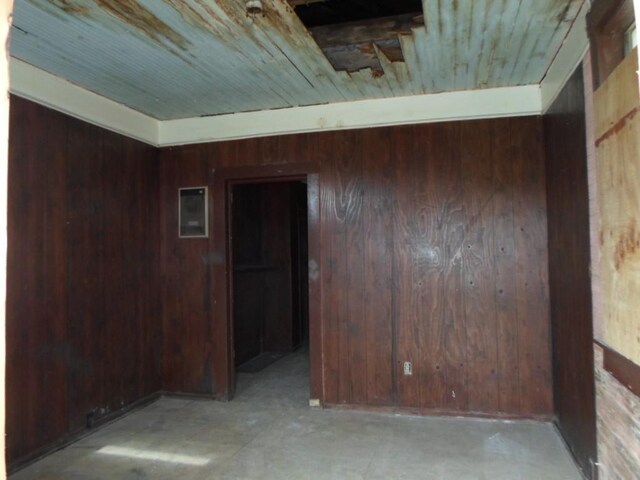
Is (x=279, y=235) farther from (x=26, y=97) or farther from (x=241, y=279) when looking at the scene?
(x=26, y=97)

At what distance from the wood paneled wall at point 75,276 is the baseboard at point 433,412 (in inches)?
71.5

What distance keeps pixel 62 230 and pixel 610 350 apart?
340cm

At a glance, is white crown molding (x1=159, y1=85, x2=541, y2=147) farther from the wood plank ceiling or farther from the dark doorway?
the dark doorway

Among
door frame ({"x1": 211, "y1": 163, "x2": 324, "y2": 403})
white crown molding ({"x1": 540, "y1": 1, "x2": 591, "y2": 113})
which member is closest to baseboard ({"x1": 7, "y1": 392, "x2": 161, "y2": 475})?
door frame ({"x1": 211, "y1": 163, "x2": 324, "y2": 403})

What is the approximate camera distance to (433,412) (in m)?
3.49

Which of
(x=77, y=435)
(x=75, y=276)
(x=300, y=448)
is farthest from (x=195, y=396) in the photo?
(x=75, y=276)

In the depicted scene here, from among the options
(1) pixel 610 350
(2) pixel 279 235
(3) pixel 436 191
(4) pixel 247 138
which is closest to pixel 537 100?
(3) pixel 436 191

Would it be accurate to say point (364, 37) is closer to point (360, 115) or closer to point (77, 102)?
point (360, 115)

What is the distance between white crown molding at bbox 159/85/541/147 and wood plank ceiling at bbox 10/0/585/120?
9 cm

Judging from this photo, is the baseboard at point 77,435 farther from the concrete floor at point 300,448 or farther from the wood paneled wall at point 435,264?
the wood paneled wall at point 435,264

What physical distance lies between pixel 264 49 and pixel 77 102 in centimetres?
155

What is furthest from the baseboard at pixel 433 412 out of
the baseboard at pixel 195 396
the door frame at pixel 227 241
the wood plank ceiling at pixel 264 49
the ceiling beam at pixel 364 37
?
the ceiling beam at pixel 364 37

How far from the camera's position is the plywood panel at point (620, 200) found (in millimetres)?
1621

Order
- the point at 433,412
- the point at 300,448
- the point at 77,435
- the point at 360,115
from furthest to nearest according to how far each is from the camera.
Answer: the point at 360,115 < the point at 433,412 < the point at 77,435 < the point at 300,448
